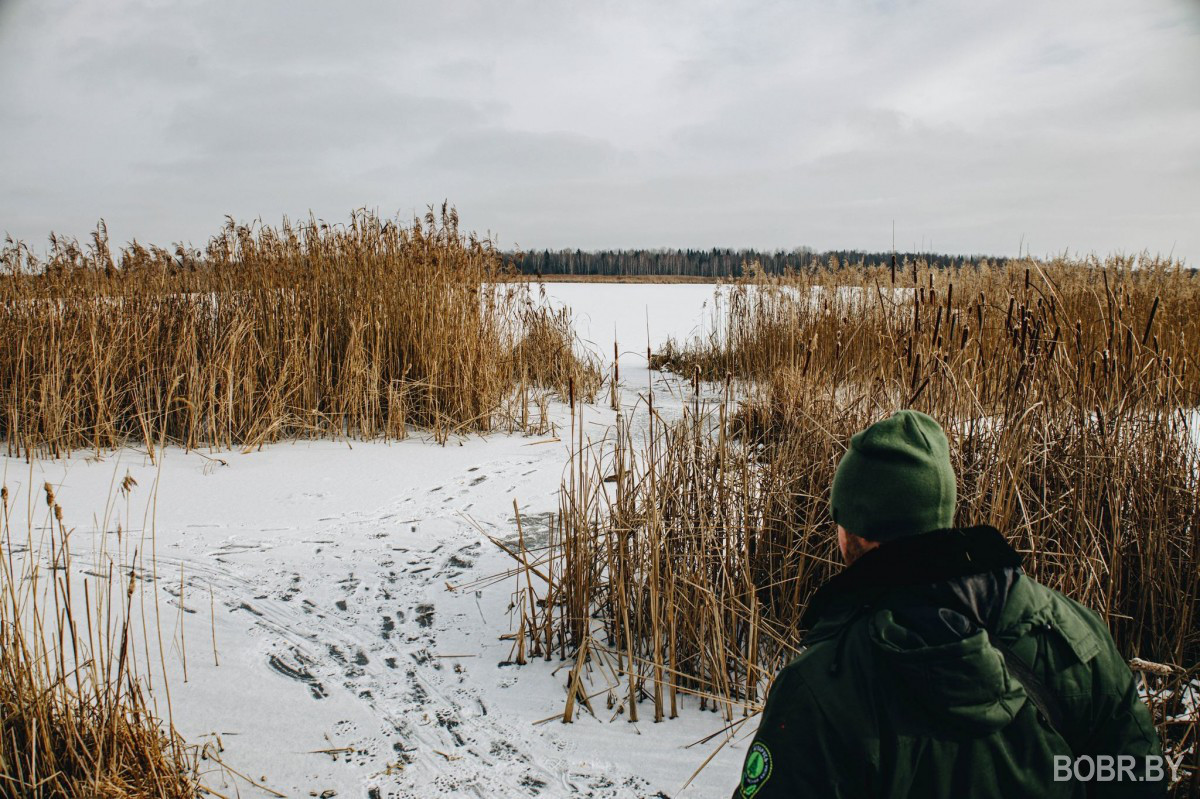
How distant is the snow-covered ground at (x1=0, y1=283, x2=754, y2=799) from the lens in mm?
2189

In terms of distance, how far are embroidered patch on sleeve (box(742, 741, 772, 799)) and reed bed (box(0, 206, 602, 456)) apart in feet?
16.4

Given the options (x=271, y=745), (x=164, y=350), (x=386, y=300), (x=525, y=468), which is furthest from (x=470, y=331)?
Answer: (x=271, y=745)

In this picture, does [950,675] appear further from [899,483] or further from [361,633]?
[361,633]

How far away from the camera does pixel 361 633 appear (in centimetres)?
298

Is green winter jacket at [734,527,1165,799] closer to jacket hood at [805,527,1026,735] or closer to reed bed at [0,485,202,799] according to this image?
jacket hood at [805,527,1026,735]

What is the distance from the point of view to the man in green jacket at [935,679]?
3.31ft

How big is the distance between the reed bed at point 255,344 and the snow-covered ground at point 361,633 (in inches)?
18.2

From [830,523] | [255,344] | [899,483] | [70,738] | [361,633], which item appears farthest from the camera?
[255,344]

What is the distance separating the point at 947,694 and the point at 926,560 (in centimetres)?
18

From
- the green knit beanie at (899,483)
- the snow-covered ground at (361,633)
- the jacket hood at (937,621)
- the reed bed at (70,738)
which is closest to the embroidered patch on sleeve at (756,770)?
the jacket hood at (937,621)

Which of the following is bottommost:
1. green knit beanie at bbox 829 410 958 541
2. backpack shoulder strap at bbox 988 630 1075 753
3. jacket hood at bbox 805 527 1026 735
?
backpack shoulder strap at bbox 988 630 1075 753

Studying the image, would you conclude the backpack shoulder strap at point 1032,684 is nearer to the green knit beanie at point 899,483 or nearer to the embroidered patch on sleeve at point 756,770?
the green knit beanie at point 899,483

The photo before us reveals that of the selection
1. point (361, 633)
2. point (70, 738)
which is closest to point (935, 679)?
point (70, 738)

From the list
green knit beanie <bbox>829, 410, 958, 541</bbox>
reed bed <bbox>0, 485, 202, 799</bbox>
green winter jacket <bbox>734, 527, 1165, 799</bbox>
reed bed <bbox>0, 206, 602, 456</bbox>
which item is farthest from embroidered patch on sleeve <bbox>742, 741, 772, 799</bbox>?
reed bed <bbox>0, 206, 602, 456</bbox>
